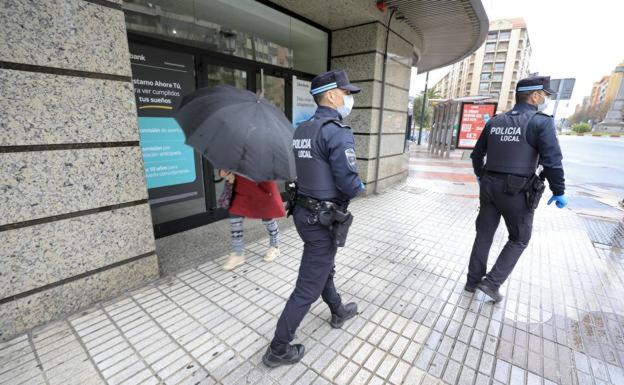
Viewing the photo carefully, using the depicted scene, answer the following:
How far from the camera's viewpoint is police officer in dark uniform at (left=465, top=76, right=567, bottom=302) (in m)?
2.39

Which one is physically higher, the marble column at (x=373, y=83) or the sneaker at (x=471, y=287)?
the marble column at (x=373, y=83)

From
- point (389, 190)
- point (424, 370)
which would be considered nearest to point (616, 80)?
point (389, 190)

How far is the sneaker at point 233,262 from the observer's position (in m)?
3.29

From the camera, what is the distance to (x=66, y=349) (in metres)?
2.13

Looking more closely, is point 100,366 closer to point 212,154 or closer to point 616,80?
point 212,154

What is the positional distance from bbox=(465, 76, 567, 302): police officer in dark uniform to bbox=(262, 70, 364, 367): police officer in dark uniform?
5.13 feet

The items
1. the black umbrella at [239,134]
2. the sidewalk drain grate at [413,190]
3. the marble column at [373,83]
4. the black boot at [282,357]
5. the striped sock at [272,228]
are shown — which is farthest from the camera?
the sidewalk drain grate at [413,190]

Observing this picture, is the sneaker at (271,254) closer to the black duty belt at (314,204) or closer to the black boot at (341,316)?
the black boot at (341,316)

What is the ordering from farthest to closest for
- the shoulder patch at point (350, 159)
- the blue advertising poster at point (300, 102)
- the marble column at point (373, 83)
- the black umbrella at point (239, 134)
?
the marble column at point (373, 83)
the blue advertising poster at point (300, 102)
the black umbrella at point (239, 134)
the shoulder patch at point (350, 159)

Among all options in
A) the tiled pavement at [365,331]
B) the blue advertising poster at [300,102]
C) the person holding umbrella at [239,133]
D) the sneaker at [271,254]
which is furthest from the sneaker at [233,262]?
the blue advertising poster at [300,102]

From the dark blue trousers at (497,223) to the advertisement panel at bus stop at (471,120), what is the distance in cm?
765

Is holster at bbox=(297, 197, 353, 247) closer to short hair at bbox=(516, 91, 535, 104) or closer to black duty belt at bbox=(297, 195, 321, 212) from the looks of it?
black duty belt at bbox=(297, 195, 321, 212)

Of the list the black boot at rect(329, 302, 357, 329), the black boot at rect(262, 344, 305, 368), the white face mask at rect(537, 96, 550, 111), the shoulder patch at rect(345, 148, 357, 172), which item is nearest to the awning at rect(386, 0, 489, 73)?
the white face mask at rect(537, 96, 550, 111)

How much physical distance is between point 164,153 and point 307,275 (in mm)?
2971
